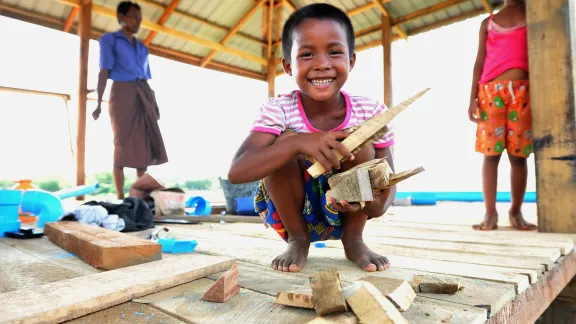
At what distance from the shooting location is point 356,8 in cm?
627

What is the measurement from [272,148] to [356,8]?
569 centimetres

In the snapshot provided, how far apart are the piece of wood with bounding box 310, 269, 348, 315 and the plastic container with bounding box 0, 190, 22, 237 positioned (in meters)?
1.96

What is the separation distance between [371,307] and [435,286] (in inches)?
11.1

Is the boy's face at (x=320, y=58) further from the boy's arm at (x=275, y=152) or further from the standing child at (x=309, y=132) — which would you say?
the boy's arm at (x=275, y=152)

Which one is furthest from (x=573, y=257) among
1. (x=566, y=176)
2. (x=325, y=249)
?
(x=325, y=249)

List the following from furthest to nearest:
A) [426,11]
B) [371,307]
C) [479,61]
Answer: [426,11] < [479,61] < [371,307]

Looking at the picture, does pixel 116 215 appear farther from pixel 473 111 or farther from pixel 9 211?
pixel 473 111

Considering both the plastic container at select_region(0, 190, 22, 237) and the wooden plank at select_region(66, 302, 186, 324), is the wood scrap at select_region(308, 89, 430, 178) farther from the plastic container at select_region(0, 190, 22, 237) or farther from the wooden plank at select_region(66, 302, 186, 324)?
the plastic container at select_region(0, 190, 22, 237)

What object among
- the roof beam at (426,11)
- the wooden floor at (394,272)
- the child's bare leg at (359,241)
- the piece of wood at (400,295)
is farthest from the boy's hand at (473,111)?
the roof beam at (426,11)

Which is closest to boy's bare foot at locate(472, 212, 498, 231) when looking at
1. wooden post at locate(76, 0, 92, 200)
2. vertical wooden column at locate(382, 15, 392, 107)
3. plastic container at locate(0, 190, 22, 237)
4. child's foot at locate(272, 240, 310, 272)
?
child's foot at locate(272, 240, 310, 272)

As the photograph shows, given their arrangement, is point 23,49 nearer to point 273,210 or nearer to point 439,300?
point 273,210

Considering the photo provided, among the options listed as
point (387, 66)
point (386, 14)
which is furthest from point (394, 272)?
point (386, 14)

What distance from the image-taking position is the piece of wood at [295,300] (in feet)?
2.71

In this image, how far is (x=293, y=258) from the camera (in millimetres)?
1293
